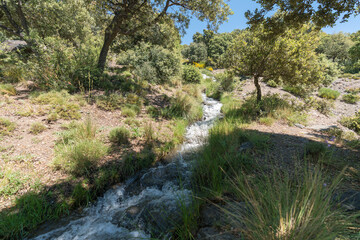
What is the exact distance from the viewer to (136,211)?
2488 mm

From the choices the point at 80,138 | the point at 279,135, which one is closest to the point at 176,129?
the point at 80,138

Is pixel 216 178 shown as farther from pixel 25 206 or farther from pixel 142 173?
pixel 25 206

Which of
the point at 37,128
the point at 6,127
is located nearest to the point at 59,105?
the point at 37,128

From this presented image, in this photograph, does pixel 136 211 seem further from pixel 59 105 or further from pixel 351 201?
pixel 59 105

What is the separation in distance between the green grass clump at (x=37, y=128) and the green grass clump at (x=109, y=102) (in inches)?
78.1

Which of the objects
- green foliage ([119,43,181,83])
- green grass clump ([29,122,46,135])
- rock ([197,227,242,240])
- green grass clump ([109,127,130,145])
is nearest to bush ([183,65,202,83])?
green foliage ([119,43,181,83])

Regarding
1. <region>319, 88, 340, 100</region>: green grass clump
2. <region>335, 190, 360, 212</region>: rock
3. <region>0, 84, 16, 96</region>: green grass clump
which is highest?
<region>0, 84, 16, 96</region>: green grass clump

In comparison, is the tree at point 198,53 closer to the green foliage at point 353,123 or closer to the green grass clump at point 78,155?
the green foliage at point 353,123

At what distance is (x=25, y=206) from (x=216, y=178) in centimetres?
303

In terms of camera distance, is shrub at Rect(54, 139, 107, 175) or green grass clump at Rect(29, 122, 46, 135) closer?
shrub at Rect(54, 139, 107, 175)

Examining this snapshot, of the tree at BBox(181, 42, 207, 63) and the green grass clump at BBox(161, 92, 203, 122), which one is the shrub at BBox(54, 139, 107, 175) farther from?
the tree at BBox(181, 42, 207, 63)

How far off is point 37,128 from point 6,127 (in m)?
0.63

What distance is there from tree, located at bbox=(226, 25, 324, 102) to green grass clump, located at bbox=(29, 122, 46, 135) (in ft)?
24.5

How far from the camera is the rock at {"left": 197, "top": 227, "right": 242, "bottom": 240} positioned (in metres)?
1.46
